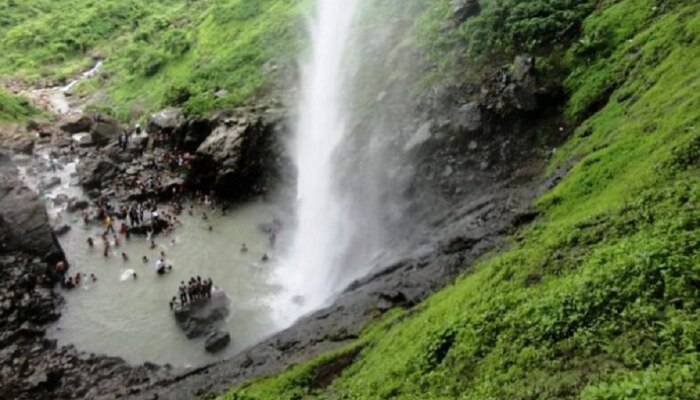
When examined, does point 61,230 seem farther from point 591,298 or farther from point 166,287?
point 591,298

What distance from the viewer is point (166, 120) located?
4934 cm

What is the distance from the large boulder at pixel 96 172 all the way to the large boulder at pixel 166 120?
4.56 metres

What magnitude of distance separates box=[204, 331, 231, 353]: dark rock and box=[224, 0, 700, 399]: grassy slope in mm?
8243

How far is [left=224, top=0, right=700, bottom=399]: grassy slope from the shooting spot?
12.0 meters

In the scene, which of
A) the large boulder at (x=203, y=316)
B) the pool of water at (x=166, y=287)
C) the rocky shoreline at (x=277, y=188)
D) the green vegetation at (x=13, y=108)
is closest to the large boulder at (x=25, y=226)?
the rocky shoreline at (x=277, y=188)

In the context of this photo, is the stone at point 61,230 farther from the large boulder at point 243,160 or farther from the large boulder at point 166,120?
the large boulder at point 166,120

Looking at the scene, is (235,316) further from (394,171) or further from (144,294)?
(394,171)

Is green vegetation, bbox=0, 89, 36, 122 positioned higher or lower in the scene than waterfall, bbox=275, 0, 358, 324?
higher

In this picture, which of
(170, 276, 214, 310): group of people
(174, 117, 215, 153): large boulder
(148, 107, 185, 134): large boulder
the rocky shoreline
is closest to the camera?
the rocky shoreline

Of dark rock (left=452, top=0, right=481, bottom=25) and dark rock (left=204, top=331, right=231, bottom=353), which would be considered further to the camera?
dark rock (left=452, top=0, right=481, bottom=25)

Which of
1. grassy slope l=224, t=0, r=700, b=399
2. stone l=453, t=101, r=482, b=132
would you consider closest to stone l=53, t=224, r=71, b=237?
grassy slope l=224, t=0, r=700, b=399

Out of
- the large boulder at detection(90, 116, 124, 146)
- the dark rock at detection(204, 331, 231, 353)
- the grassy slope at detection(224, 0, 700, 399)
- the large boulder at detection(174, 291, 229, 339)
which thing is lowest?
the grassy slope at detection(224, 0, 700, 399)

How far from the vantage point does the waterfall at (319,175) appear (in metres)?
32.8

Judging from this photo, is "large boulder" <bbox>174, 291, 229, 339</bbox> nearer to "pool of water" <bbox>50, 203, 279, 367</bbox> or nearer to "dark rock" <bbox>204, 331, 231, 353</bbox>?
"pool of water" <bbox>50, 203, 279, 367</bbox>
